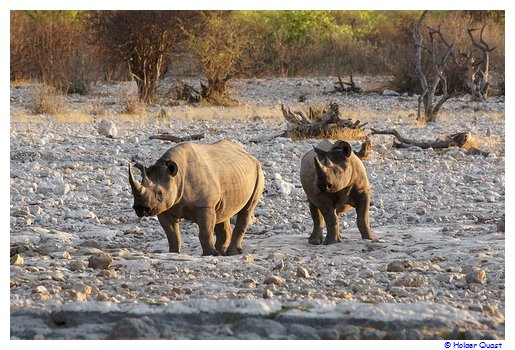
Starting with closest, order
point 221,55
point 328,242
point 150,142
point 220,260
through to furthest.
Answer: point 220,260 → point 328,242 → point 150,142 → point 221,55

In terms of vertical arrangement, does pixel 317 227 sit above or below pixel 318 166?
below

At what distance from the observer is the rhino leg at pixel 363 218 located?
407 inches

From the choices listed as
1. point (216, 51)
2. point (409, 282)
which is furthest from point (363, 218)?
point (216, 51)

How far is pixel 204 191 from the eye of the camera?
9.50 meters

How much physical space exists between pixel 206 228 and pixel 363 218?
1.78m

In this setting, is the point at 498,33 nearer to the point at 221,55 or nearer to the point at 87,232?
the point at 221,55

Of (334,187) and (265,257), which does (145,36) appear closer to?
(334,187)

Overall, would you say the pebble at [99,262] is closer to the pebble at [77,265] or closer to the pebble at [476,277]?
the pebble at [77,265]

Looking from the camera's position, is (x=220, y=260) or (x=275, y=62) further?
(x=275, y=62)

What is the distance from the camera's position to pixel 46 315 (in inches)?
253

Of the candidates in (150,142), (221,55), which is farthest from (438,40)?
(150,142)

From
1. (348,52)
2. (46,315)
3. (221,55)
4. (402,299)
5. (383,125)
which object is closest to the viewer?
(46,315)

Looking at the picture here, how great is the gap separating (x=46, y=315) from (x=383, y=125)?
53.6 feet

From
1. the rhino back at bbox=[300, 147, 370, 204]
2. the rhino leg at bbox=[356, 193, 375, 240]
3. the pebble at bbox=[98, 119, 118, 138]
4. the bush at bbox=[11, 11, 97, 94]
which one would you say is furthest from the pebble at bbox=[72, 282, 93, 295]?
the bush at bbox=[11, 11, 97, 94]
